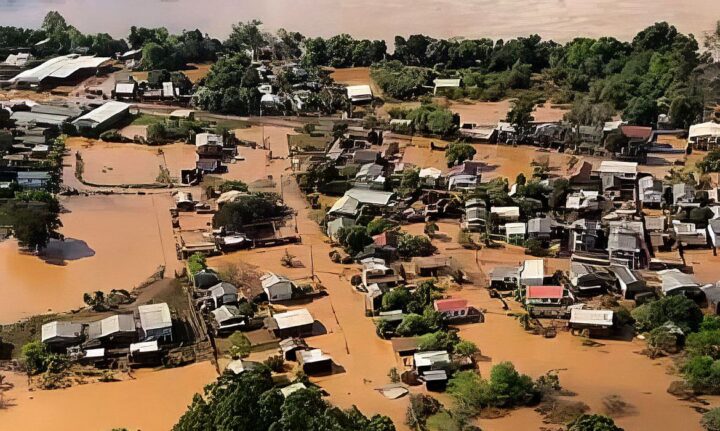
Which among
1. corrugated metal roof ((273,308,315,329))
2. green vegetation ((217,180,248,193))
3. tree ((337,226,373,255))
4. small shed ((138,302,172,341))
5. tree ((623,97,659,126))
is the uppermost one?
tree ((623,97,659,126))

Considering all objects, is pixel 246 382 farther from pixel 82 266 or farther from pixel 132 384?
pixel 82 266

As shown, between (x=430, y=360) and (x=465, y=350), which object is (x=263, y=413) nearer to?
(x=430, y=360)

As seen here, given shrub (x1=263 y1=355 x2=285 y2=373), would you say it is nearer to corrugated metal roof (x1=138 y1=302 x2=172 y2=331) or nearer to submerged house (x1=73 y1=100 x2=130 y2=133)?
corrugated metal roof (x1=138 y1=302 x2=172 y2=331)

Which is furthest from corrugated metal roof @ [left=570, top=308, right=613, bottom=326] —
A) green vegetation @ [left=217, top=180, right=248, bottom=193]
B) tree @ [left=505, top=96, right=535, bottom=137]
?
tree @ [left=505, top=96, right=535, bottom=137]

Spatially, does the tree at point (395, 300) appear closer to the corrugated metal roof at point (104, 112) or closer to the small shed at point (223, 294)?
the small shed at point (223, 294)

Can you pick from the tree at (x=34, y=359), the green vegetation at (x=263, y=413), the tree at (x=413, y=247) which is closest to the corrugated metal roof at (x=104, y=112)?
the tree at (x=413, y=247)

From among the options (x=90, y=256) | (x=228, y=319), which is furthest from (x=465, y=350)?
(x=90, y=256)
